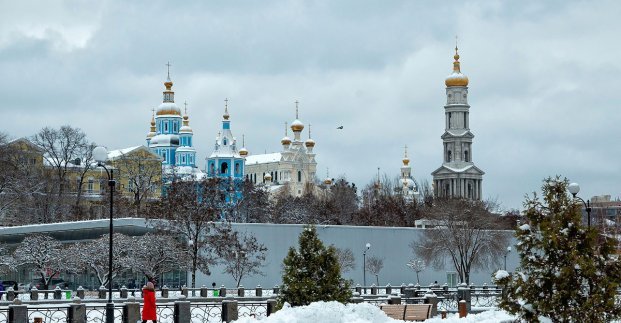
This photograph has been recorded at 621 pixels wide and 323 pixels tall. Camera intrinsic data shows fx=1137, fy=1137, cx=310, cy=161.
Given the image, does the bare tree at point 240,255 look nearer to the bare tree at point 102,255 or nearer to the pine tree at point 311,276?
the bare tree at point 102,255

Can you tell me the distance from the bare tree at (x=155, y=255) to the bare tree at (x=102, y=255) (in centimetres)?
43

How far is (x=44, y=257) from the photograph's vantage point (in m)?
68.7

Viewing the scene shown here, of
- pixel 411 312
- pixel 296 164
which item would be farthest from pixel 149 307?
pixel 296 164

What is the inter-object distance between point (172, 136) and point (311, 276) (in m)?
136

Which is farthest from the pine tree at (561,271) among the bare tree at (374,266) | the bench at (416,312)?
the bare tree at (374,266)

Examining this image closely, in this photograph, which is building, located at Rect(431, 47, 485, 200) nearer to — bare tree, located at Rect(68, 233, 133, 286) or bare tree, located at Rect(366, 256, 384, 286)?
bare tree, located at Rect(366, 256, 384, 286)

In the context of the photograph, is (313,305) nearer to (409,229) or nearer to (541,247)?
(541,247)

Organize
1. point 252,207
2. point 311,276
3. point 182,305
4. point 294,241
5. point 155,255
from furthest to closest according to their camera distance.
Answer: point 252,207 → point 294,241 → point 155,255 → point 182,305 → point 311,276

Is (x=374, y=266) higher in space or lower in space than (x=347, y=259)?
lower

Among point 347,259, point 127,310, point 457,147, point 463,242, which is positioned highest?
point 457,147

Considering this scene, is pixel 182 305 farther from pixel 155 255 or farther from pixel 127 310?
pixel 155 255

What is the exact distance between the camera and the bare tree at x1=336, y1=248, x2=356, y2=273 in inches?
2904

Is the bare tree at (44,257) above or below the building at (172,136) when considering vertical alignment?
below

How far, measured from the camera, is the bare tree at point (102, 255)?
65.2 m
